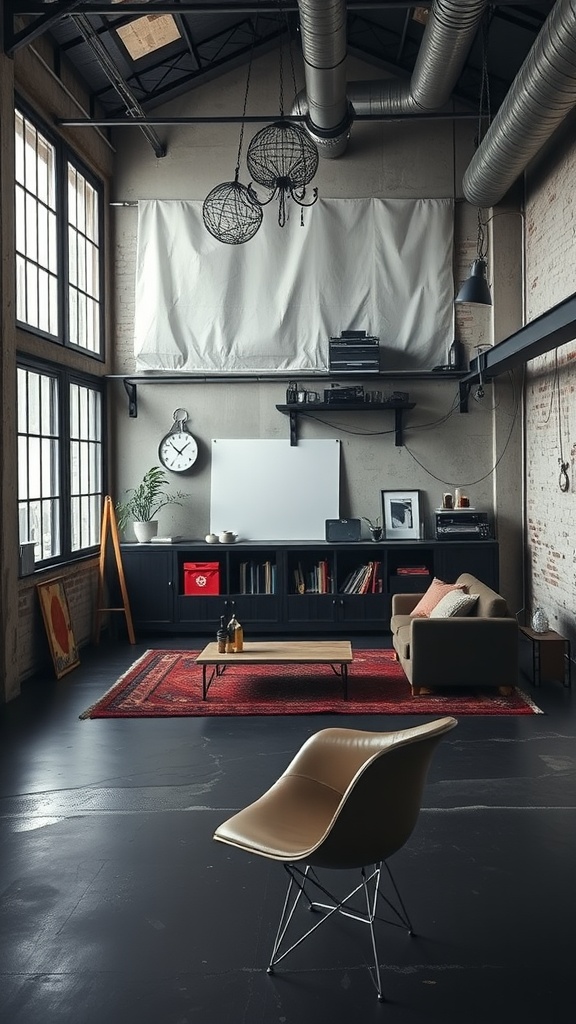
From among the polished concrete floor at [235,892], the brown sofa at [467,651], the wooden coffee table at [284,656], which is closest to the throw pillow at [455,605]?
the brown sofa at [467,651]

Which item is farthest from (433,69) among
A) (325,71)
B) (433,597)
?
(433,597)

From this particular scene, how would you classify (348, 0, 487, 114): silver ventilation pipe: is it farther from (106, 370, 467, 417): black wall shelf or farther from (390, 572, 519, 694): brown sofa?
(390, 572, 519, 694): brown sofa

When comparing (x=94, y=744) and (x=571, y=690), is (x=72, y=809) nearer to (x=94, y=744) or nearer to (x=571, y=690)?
(x=94, y=744)

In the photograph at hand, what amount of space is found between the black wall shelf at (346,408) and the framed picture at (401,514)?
562 millimetres

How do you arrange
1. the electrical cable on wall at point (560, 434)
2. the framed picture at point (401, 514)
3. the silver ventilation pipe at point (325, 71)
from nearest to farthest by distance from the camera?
the silver ventilation pipe at point (325, 71) → the electrical cable on wall at point (560, 434) → the framed picture at point (401, 514)

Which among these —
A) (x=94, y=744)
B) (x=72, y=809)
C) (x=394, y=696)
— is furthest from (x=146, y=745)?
(x=394, y=696)

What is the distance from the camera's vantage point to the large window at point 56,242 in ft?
25.9

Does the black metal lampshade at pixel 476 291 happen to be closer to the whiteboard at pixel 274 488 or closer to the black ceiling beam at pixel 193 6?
the black ceiling beam at pixel 193 6

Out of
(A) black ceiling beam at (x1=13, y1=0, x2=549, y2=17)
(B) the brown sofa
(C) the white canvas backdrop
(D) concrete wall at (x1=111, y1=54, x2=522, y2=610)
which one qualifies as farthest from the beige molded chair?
(C) the white canvas backdrop

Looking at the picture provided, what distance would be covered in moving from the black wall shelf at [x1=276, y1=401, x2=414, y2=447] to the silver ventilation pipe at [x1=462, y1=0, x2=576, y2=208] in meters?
2.30

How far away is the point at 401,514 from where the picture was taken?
34.0 feet

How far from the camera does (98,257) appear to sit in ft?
33.3

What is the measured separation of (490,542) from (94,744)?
510 cm

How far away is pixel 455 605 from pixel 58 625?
135 inches
